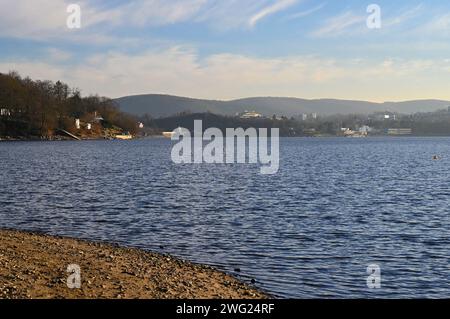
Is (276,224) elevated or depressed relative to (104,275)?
depressed

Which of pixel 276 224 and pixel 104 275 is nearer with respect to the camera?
pixel 104 275

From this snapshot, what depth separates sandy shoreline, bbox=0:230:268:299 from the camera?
17.9m

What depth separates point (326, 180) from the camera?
71.2 metres

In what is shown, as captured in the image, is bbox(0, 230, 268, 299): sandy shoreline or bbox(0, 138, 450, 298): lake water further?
bbox(0, 138, 450, 298): lake water

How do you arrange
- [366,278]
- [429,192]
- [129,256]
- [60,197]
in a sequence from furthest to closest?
[429,192], [60,197], [129,256], [366,278]

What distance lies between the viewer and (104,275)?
2062 centimetres

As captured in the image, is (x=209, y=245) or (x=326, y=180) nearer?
(x=209, y=245)

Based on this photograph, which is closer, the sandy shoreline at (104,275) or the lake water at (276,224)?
the sandy shoreline at (104,275)

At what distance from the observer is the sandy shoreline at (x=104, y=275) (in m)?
17.9
